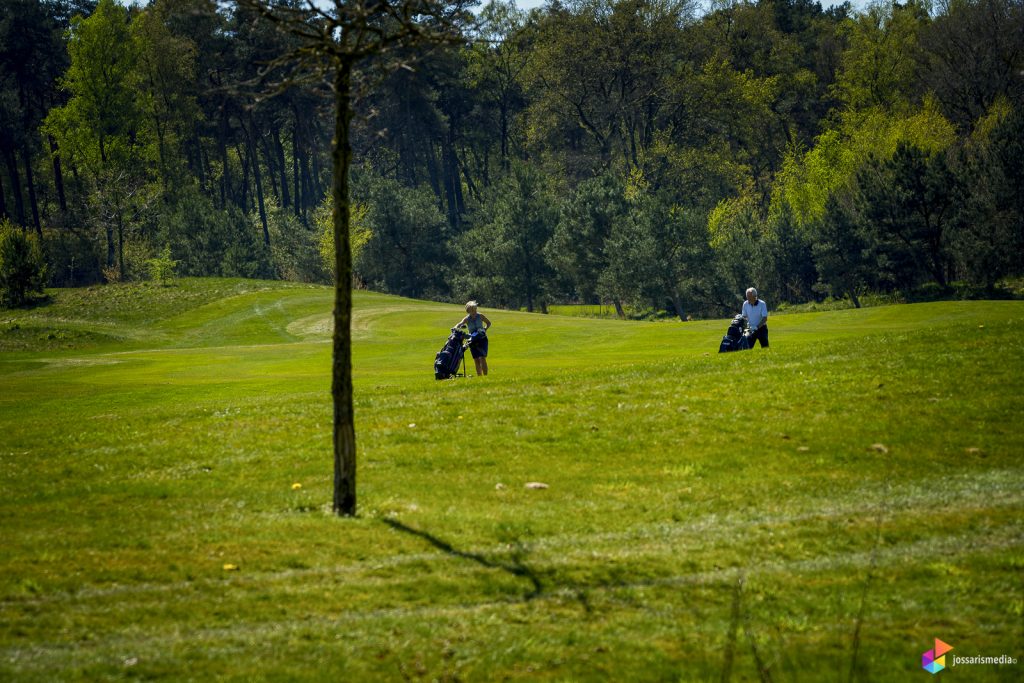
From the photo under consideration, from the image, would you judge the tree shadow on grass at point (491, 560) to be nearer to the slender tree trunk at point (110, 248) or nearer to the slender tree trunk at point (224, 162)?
the slender tree trunk at point (110, 248)

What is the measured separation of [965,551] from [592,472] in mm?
6415

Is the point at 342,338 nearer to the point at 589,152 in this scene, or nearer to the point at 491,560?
the point at 491,560

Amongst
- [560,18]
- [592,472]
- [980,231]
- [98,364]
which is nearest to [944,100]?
[980,231]

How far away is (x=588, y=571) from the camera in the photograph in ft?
39.3

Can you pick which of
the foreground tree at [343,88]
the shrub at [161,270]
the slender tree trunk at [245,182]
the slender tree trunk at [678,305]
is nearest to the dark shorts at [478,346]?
the foreground tree at [343,88]

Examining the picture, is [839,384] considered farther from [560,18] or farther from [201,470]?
[560,18]

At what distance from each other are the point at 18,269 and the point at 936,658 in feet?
251

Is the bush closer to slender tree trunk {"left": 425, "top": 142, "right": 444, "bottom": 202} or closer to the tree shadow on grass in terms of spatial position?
slender tree trunk {"left": 425, "top": 142, "right": 444, "bottom": 202}

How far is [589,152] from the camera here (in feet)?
387

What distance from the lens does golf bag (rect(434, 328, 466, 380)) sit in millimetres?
29163

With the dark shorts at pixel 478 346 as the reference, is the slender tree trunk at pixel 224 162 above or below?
above

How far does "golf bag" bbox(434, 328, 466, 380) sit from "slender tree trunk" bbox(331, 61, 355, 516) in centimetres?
1495

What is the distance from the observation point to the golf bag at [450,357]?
95.7 ft

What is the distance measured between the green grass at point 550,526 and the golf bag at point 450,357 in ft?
4.67
